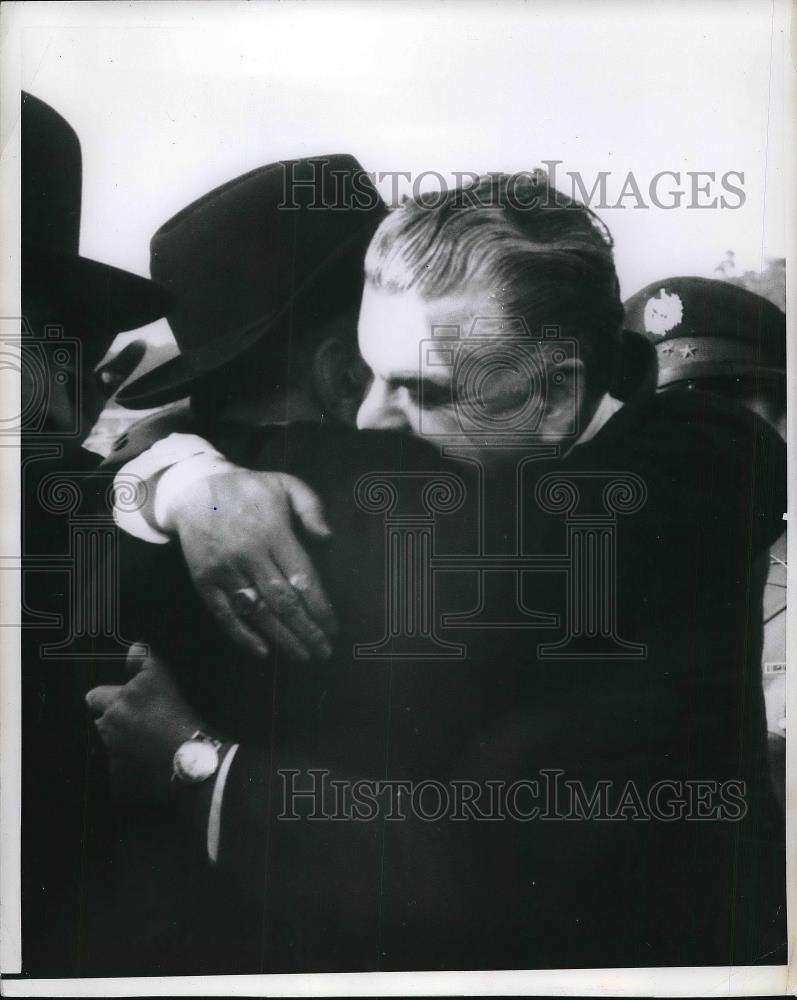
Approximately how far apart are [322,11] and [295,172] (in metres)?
0.38

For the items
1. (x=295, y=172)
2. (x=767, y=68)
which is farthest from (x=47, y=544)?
(x=767, y=68)

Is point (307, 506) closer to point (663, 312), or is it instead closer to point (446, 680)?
point (446, 680)

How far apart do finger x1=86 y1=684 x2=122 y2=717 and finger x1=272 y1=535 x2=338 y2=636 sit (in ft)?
1.54

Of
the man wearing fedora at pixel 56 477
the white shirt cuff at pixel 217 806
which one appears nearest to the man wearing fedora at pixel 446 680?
the white shirt cuff at pixel 217 806

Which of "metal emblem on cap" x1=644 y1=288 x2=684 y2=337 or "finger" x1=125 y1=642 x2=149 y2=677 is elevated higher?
"metal emblem on cap" x1=644 y1=288 x2=684 y2=337

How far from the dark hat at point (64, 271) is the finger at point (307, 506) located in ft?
1.66

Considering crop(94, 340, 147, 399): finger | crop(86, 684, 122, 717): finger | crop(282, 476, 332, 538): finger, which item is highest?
crop(94, 340, 147, 399): finger

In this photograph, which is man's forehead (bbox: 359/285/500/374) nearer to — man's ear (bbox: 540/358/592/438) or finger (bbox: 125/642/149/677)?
man's ear (bbox: 540/358/592/438)

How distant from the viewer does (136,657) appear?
6.25 feet

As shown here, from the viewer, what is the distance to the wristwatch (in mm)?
1905

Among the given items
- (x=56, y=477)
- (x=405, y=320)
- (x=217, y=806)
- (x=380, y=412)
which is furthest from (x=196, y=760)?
(x=405, y=320)

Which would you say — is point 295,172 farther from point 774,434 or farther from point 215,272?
point 774,434

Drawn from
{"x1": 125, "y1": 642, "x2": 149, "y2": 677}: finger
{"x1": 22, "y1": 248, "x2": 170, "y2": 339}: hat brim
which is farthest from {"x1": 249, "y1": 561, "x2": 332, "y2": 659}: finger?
{"x1": 22, "y1": 248, "x2": 170, "y2": 339}: hat brim

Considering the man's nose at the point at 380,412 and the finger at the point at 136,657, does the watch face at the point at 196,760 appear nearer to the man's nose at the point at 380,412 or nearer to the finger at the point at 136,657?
the finger at the point at 136,657
